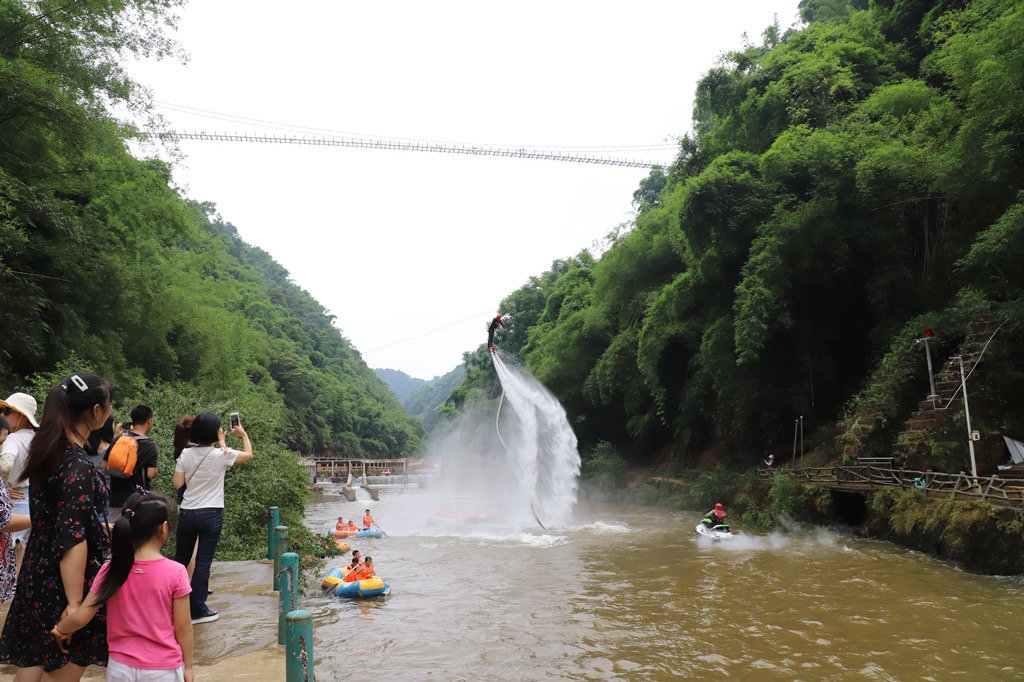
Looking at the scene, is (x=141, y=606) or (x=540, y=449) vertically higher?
(x=141, y=606)

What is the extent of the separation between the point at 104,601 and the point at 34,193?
1317 cm

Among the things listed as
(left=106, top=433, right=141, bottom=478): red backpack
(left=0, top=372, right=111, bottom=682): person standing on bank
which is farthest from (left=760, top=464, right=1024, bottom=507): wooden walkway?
(left=0, top=372, right=111, bottom=682): person standing on bank

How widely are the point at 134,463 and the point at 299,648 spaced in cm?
280

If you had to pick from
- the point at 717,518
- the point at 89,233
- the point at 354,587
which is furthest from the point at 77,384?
the point at 717,518

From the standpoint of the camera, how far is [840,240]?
2198 centimetres

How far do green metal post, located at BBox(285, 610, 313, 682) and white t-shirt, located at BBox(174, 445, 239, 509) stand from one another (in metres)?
2.18

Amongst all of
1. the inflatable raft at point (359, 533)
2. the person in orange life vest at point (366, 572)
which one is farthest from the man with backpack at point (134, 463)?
the inflatable raft at point (359, 533)

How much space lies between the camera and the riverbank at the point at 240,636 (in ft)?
17.3

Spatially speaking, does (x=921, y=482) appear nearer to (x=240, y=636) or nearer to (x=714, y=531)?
(x=714, y=531)

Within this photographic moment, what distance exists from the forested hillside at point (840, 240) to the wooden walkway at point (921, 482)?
105cm

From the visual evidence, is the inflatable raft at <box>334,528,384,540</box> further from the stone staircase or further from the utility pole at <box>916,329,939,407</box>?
the utility pole at <box>916,329,939,407</box>

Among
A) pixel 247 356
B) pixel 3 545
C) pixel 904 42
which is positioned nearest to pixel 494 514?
pixel 247 356

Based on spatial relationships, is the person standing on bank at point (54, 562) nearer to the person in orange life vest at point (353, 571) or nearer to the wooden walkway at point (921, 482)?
the person in orange life vest at point (353, 571)

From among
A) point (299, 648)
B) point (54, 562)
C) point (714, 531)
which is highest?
point (54, 562)
